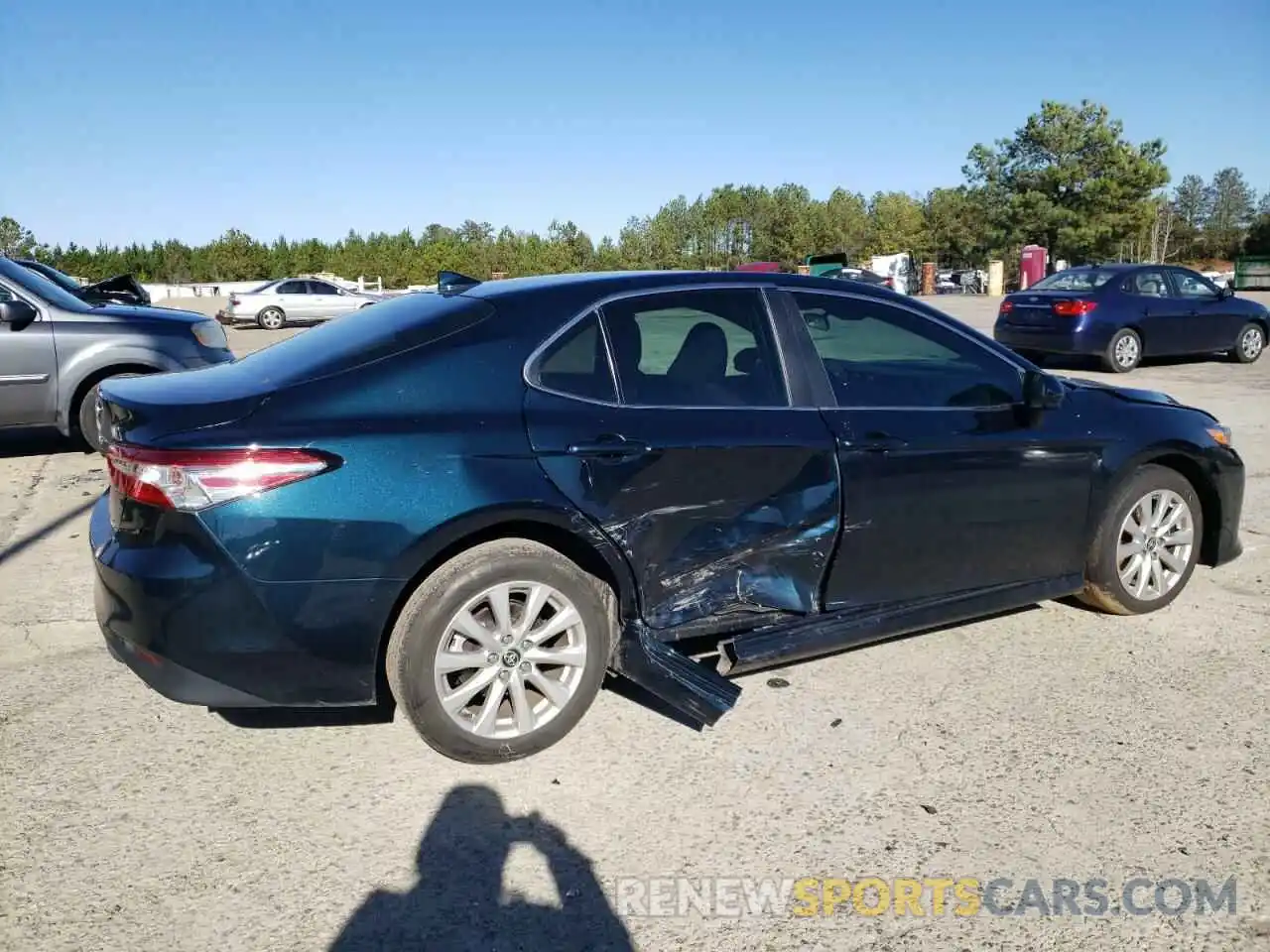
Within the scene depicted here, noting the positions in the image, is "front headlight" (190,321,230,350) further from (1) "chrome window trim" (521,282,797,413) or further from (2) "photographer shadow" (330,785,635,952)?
(2) "photographer shadow" (330,785,635,952)

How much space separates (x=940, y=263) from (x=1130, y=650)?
83053mm

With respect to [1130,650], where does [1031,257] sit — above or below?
above

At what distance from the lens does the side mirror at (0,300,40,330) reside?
25.8 feet

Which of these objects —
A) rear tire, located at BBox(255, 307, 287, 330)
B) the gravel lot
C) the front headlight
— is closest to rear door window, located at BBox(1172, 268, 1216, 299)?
the gravel lot

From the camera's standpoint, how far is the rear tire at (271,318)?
99.0 feet

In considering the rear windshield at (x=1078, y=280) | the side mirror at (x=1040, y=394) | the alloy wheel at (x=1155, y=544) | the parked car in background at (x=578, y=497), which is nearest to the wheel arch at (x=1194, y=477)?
the parked car in background at (x=578, y=497)

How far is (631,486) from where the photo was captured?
3432 mm

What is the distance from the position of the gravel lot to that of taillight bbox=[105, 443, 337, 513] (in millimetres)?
947

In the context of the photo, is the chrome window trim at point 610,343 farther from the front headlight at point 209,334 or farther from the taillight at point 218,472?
the front headlight at point 209,334

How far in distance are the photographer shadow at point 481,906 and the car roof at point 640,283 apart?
5.87 feet

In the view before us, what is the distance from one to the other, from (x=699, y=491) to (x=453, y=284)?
1441 mm

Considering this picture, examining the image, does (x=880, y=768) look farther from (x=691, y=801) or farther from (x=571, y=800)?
(x=571, y=800)

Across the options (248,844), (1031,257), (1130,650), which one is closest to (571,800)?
(248,844)

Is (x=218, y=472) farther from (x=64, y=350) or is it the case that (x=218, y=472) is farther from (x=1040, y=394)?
(x=64, y=350)
